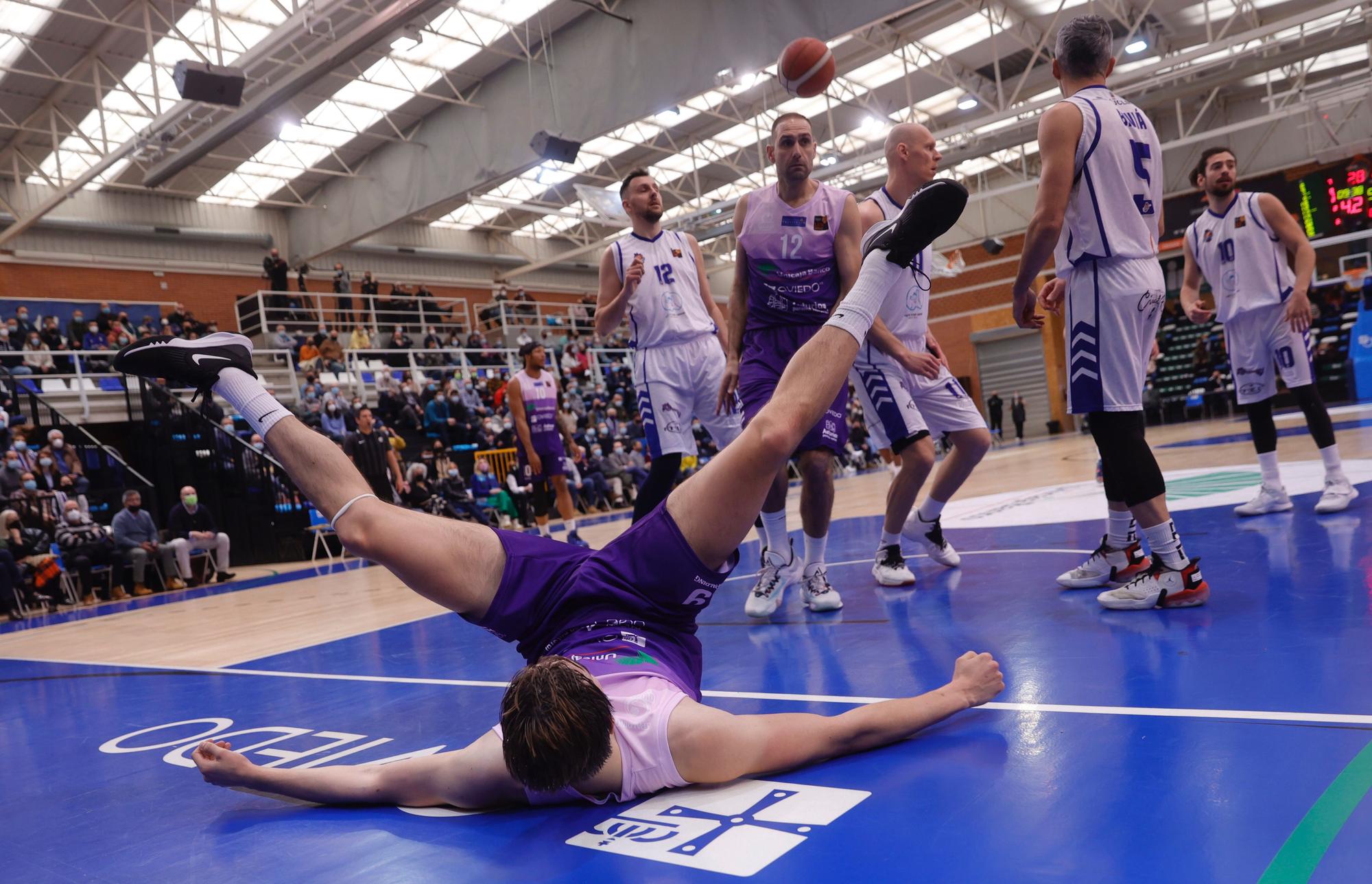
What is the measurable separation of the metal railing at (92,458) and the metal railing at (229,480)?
471 millimetres

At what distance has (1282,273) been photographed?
496cm

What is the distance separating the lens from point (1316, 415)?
15.9 ft

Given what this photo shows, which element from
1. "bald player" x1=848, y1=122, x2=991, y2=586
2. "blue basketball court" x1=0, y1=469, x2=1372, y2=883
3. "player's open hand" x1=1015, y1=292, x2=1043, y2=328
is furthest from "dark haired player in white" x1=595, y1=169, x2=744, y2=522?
"player's open hand" x1=1015, y1=292, x2=1043, y2=328

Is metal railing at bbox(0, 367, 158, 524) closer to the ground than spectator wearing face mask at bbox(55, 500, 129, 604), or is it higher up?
higher up

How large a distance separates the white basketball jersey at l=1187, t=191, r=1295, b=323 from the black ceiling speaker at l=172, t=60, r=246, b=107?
1251 cm

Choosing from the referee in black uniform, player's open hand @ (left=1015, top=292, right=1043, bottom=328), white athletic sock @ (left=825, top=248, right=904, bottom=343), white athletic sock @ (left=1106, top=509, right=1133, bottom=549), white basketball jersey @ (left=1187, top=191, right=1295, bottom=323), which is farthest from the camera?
the referee in black uniform

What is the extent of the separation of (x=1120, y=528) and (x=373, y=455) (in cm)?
1204

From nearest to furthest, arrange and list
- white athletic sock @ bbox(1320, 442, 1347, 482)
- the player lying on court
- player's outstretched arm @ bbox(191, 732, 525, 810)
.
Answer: the player lying on court < player's outstretched arm @ bbox(191, 732, 525, 810) < white athletic sock @ bbox(1320, 442, 1347, 482)

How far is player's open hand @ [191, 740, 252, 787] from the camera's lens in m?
2.24

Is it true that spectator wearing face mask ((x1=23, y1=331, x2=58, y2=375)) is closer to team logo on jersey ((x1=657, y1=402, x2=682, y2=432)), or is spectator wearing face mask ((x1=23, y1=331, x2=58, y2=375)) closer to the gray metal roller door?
team logo on jersey ((x1=657, y1=402, x2=682, y2=432))

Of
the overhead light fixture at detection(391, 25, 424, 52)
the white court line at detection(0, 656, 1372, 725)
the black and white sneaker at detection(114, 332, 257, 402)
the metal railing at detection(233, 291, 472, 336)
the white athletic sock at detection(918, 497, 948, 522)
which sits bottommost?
the white court line at detection(0, 656, 1372, 725)

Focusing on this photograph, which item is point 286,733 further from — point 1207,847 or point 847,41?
point 847,41

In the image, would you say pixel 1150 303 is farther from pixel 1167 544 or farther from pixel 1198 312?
pixel 1198 312

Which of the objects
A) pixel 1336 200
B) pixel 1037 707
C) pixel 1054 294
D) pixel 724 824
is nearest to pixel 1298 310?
pixel 1054 294
